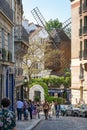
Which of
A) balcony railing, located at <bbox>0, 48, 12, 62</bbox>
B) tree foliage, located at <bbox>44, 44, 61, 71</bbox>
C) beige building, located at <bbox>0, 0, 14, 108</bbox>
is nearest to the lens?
balcony railing, located at <bbox>0, 48, 12, 62</bbox>

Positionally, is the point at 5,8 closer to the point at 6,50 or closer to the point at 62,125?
the point at 6,50

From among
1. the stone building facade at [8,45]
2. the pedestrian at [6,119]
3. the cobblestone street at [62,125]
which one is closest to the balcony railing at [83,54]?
the stone building facade at [8,45]

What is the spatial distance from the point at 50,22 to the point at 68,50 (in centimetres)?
1684

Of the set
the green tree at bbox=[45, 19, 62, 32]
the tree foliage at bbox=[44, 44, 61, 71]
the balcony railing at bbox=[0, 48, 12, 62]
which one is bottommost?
the balcony railing at bbox=[0, 48, 12, 62]

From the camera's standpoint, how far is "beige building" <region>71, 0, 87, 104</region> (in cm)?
7012

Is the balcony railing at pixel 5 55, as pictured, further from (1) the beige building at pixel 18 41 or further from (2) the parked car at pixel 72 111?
(2) the parked car at pixel 72 111

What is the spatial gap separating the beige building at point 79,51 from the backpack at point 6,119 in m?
58.0

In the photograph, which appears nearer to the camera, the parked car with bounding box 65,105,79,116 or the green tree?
the parked car with bounding box 65,105,79,116

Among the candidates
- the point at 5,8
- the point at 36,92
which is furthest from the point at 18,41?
the point at 36,92

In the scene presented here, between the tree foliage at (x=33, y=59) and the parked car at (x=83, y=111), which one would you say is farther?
the tree foliage at (x=33, y=59)

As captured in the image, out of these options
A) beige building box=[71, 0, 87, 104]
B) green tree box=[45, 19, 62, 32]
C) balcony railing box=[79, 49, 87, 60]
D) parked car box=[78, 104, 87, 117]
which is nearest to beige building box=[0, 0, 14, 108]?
parked car box=[78, 104, 87, 117]

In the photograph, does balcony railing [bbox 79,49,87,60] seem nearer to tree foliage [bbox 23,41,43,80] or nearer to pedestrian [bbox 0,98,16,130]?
tree foliage [bbox 23,41,43,80]

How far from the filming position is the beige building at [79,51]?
70.1 metres

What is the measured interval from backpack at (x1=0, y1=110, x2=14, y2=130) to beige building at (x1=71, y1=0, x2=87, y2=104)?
5799 centimetres
